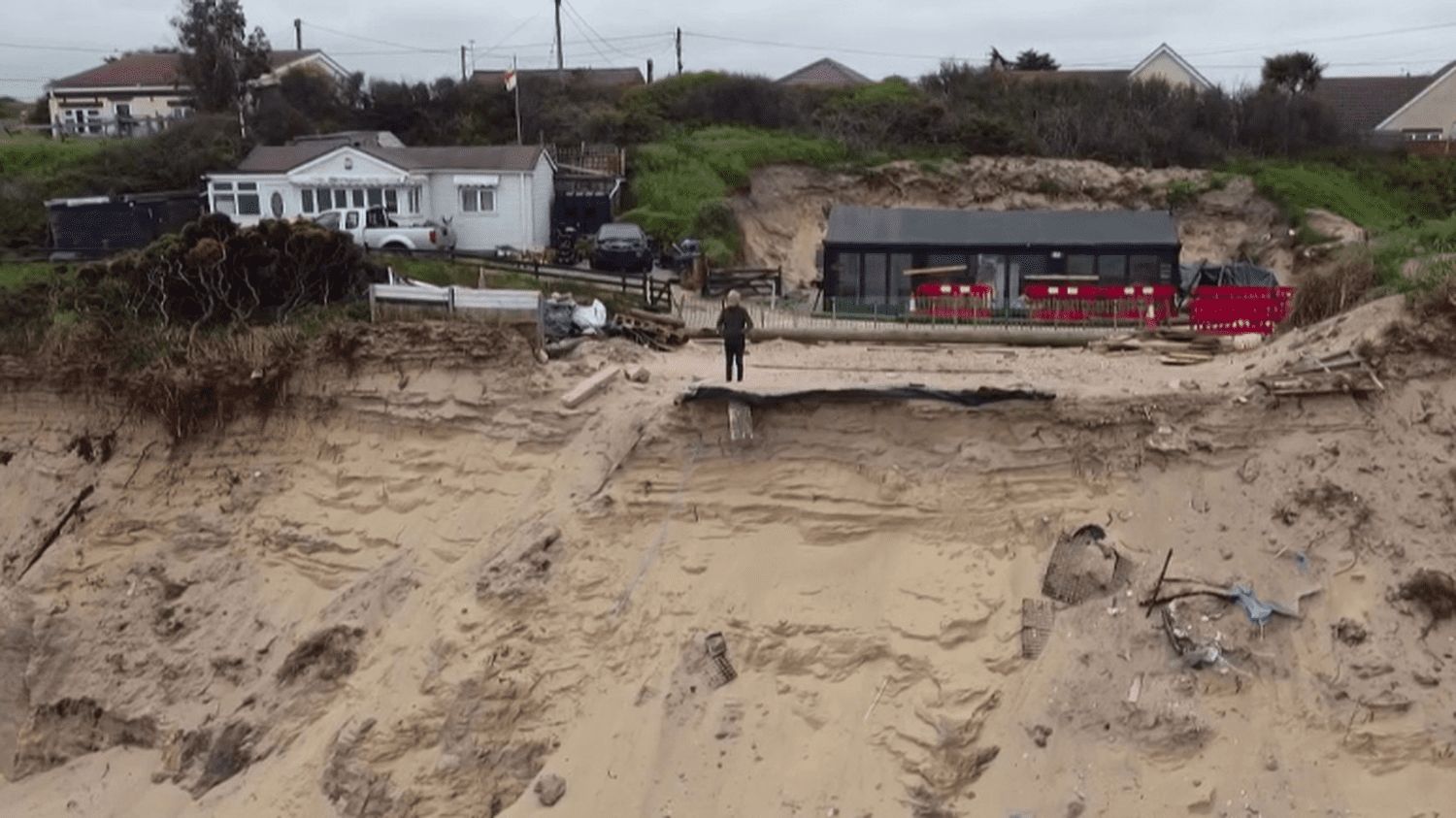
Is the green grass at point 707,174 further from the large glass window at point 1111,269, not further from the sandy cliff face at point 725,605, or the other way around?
the sandy cliff face at point 725,605

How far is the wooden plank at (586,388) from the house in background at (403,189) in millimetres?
14475

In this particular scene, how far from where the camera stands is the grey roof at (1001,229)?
23422 mm

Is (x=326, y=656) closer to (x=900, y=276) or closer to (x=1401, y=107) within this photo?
(x=900, y=276)

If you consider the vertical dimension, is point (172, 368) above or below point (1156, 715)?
above

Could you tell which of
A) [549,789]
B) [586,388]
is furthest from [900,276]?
[549,789]

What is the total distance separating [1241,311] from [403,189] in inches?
738

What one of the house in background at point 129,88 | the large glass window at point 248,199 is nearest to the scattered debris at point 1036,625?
the large glass window at point 248,199

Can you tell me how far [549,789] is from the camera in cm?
1194

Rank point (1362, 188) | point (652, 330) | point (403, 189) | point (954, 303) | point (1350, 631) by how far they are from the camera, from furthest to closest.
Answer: point (1362, 188)
point (403, 189)
point (954, 303)
point (652, 330)
point (1350, 631)

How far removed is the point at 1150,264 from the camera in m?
23.2

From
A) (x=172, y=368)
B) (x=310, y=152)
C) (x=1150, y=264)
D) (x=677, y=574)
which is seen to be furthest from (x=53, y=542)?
(x=1150, y=264)

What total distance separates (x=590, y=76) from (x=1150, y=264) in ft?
98.2

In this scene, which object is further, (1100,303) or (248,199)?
(248,199)

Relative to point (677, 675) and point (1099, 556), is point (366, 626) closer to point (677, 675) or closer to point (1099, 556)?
point (677, 675)
